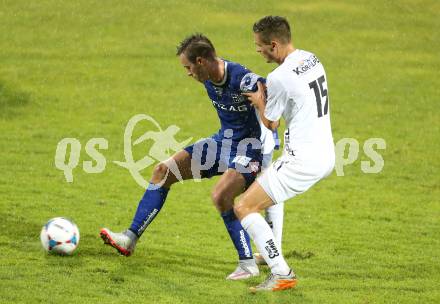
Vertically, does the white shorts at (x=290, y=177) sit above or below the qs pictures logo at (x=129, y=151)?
below

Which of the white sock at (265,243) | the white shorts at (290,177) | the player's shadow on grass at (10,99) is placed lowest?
the white sock at (265,243)

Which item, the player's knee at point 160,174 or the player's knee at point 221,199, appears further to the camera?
the player's knee at point 160,174

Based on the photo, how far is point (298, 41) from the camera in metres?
23.1

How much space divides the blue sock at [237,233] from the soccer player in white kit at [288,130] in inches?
32.1

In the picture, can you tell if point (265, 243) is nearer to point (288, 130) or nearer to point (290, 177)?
point (290, 177)

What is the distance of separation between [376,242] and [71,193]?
4.64 meters

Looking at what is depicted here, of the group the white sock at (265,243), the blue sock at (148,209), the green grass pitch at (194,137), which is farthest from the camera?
the blue sock at (148,209)

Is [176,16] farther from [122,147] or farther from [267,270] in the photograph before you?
[267,270]

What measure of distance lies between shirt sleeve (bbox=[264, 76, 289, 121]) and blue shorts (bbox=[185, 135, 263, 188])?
3.69 ft

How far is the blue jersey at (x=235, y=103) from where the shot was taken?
8914 mm

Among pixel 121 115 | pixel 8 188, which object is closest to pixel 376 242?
pixel 8 188

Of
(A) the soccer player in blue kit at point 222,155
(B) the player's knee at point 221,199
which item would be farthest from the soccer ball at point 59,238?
(B) the player's knee at point 221,199

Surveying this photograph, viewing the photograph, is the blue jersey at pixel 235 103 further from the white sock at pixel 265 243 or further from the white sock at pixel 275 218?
the white sock at pixel 265 243

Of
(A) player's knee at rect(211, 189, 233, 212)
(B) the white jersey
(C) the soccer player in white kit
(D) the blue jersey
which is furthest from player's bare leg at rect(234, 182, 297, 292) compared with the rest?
(D) the blue jersey
